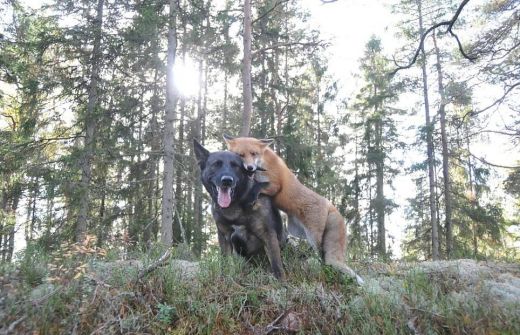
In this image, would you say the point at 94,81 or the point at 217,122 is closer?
the point at 94,81

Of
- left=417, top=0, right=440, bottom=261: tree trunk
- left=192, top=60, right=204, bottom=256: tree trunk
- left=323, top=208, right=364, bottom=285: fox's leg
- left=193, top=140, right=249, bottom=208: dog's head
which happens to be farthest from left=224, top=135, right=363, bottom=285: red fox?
left=417, top=0, right=440, bottom=261: tree trunk

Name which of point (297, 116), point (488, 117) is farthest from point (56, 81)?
point (488, 117)

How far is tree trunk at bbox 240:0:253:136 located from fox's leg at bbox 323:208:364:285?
29.5 feet

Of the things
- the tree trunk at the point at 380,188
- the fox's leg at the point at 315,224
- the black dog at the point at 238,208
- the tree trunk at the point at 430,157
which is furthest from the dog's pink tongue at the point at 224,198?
the tree trunk at the point at 380,188

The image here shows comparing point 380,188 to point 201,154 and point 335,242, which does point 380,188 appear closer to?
point 335,242

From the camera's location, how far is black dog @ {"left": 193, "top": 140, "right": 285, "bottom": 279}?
5621 mm

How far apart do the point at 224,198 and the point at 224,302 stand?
1509 millimetres

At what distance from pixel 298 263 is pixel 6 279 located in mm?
3763

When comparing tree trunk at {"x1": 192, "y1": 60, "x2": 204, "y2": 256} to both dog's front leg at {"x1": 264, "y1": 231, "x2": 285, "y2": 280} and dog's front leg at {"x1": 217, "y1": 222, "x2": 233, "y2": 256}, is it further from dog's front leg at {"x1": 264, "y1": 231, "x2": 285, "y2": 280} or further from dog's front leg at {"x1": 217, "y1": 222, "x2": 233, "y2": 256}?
dog's front leg at {"x1": 264, "y1": 231, "x2": 285, "y2": 280}

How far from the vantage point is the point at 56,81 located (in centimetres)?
1727

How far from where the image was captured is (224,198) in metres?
5.55

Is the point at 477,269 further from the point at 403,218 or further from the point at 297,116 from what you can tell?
the point at 403,218

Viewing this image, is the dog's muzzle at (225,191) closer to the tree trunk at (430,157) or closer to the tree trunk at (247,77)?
the tree trunk at (247,77)

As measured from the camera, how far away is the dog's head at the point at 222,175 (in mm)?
5562
